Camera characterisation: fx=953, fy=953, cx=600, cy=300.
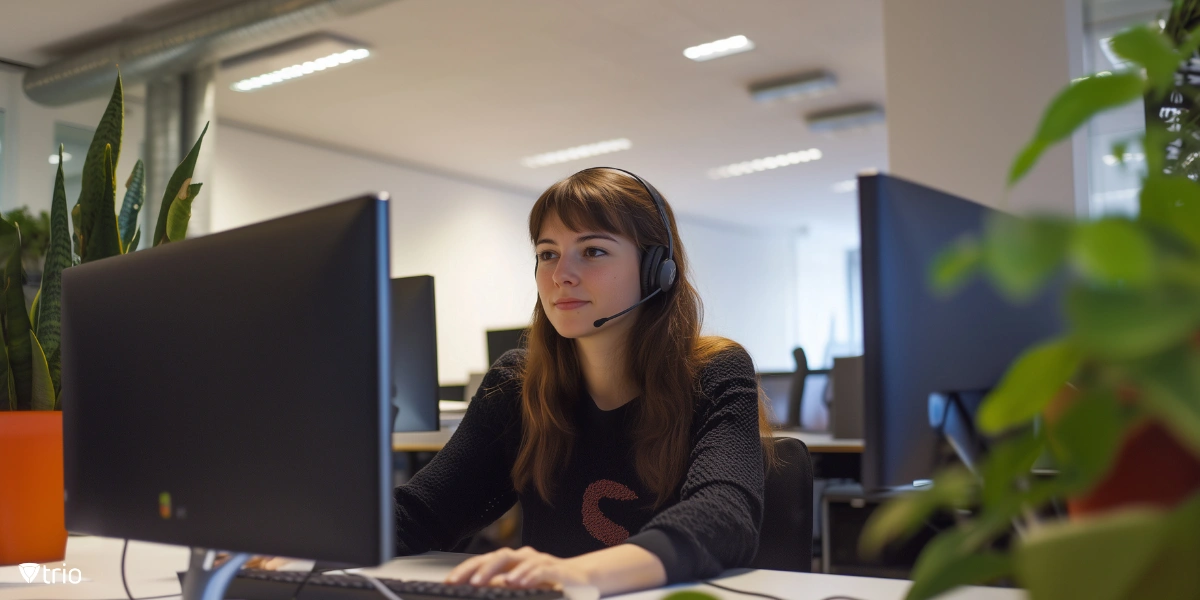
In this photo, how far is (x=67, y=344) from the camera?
1.11 metres

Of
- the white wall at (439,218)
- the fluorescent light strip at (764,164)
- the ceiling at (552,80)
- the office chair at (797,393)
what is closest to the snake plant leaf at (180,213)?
the ceiling at (552,80)

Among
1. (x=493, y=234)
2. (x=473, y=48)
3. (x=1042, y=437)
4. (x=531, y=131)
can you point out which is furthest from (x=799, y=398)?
(x=493, y=234)

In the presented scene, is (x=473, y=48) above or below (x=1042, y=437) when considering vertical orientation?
above

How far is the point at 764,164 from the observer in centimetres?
801

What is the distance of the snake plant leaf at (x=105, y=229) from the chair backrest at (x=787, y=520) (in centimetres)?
109

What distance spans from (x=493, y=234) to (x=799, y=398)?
4778 millimetres

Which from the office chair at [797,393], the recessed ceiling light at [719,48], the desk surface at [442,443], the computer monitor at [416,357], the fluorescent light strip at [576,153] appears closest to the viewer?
the computer monitor at [416,357]

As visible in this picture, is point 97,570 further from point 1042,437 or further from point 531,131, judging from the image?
point 531,131

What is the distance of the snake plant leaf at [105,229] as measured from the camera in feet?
4.92

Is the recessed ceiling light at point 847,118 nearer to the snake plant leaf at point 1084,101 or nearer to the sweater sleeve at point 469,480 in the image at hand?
the sweater sleeve at point 469,480

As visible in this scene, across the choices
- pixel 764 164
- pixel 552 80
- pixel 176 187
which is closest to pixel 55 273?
pixel 176 187

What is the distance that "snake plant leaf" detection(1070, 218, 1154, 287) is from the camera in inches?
9.5

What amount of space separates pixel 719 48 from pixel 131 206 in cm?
404

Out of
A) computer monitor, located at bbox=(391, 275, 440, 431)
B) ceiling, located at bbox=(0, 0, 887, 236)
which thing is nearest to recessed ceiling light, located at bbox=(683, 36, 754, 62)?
ceiling, located at bbox=(0, 0, 887, 236)
